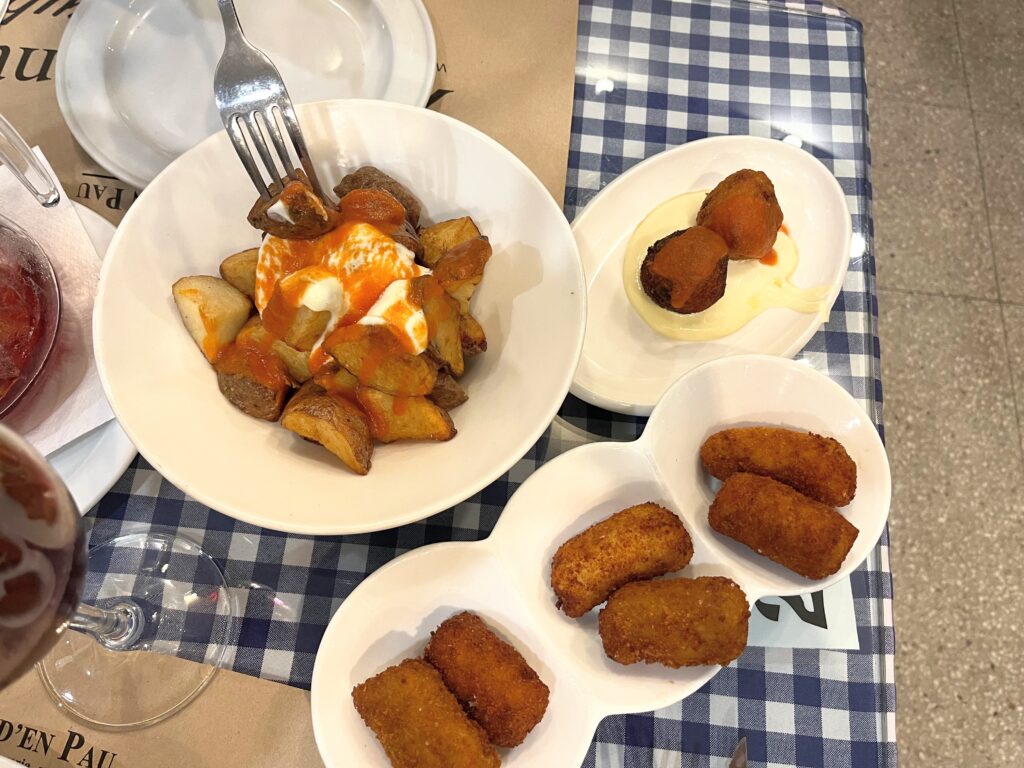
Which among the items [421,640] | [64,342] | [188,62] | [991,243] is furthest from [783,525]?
[991,243]

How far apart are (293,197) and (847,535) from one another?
34.1 inches

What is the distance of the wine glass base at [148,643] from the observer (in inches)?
42.9

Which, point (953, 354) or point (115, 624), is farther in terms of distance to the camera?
point (953, 354)

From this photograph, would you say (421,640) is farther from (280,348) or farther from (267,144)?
(267,144)

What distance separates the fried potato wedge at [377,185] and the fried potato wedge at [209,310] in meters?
0.21

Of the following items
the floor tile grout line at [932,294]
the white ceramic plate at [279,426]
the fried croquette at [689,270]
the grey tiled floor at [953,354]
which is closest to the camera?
the white ceramic plate at [279,426]

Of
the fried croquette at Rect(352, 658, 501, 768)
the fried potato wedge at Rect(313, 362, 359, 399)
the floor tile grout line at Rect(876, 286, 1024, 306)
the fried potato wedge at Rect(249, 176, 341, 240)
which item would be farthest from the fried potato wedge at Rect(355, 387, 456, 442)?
the floor tile grout line at Rect(876, 286, 1024, 306)

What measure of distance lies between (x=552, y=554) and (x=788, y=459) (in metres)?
0.38

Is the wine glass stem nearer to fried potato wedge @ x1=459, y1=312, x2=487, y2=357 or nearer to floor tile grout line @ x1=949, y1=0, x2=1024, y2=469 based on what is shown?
fried potato wedge @ x1=459, y1=312, x2=487, y2=357

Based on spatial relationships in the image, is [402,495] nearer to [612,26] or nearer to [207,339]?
[207,339]

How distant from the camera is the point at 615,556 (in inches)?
42.1

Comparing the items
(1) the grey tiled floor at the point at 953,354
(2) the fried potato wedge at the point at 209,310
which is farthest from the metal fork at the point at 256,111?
(1) the grey tiled floor at the point at 953,354

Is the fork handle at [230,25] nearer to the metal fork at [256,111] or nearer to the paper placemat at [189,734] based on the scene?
the metal fork at [256,111]

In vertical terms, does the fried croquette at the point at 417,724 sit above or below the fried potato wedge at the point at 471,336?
below
